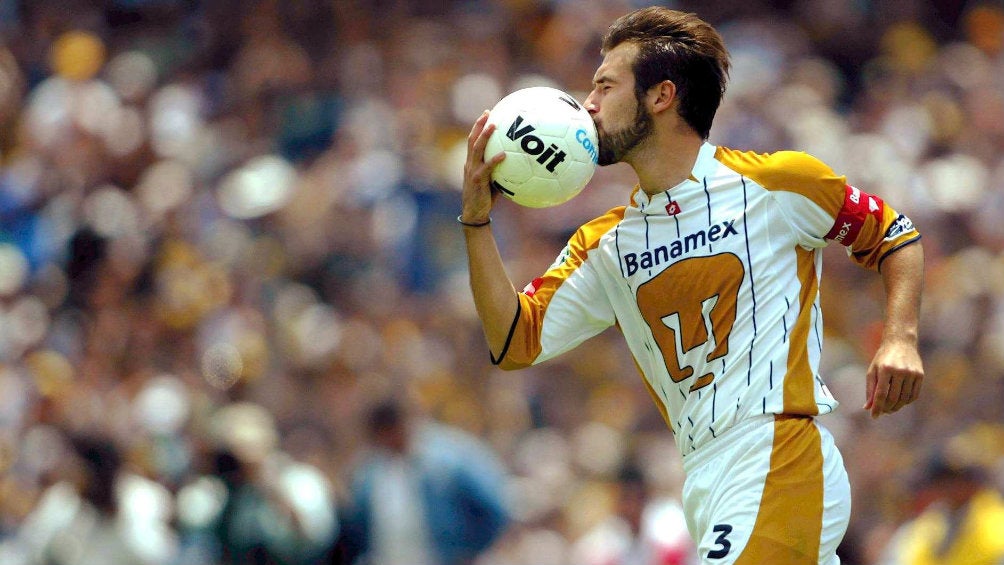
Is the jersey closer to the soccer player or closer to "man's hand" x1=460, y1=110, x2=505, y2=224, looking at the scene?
the soccer player

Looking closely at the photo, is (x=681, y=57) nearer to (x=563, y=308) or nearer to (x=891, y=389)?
(x=563, y=308)

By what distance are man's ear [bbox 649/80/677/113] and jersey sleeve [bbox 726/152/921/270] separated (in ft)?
1.14

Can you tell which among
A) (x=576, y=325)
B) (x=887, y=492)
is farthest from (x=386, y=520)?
(x=576, y=325)

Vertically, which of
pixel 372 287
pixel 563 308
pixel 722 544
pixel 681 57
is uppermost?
pixel 681 57

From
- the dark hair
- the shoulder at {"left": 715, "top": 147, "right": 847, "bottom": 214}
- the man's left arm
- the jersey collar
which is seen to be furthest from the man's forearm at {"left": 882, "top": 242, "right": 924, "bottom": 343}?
the dark hair

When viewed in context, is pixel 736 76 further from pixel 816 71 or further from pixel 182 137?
pixel 182 137

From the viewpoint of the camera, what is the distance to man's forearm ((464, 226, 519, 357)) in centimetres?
504

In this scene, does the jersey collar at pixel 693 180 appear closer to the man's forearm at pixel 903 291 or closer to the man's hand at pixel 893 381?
the man's forearm at pixel 903 291

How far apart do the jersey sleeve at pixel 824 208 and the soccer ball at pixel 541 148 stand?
621 millimetres

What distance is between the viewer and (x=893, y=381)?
4.63 m

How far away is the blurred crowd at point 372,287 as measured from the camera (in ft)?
29.9

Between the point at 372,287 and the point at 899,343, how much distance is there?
764 centimetres

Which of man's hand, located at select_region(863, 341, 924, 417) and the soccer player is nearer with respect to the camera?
man's hand, located at select_region(863, 341, 924, 417)

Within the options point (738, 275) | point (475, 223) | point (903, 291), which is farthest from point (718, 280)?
point (475, 223)
